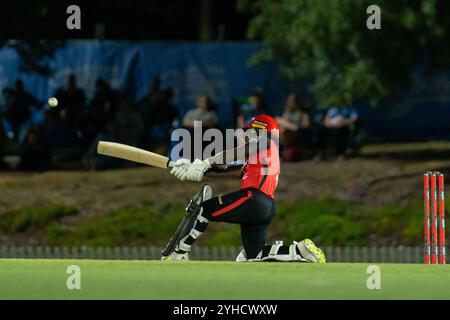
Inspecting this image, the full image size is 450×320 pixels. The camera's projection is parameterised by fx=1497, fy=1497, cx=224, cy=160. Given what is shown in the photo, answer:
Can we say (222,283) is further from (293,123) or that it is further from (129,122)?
(129,122)

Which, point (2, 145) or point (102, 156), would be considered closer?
point (2, 145)

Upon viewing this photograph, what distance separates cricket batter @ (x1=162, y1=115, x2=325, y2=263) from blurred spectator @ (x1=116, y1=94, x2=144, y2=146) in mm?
10910

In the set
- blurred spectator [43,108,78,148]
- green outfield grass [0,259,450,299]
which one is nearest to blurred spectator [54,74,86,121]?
blurred spectator [43,108,78,148]

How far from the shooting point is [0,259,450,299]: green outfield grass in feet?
42.0

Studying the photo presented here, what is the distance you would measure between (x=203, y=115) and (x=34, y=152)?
122 inches

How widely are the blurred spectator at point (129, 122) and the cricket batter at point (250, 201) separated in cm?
1091

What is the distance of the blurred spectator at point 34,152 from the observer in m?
25.6

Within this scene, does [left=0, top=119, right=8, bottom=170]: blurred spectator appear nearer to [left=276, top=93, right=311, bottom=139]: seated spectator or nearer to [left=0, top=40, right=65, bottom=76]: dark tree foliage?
[left=0, top=40, right=65, bottom=76]: dark tree foliage

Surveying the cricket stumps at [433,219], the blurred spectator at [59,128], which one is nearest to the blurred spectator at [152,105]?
the blurred spectator at [59,128]

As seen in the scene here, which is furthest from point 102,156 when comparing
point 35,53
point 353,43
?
point 353,43

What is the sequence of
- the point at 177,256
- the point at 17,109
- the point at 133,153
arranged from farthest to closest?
the point at 17,109 → the point at 133,153 → the point at 177,256

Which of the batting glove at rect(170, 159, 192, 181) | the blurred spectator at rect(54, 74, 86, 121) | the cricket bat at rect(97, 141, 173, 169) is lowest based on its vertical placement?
the batting glove at rect(170, 159, 192, 181)

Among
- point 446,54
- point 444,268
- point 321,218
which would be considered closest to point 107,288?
point 444,268

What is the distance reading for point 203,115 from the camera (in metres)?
25.1
